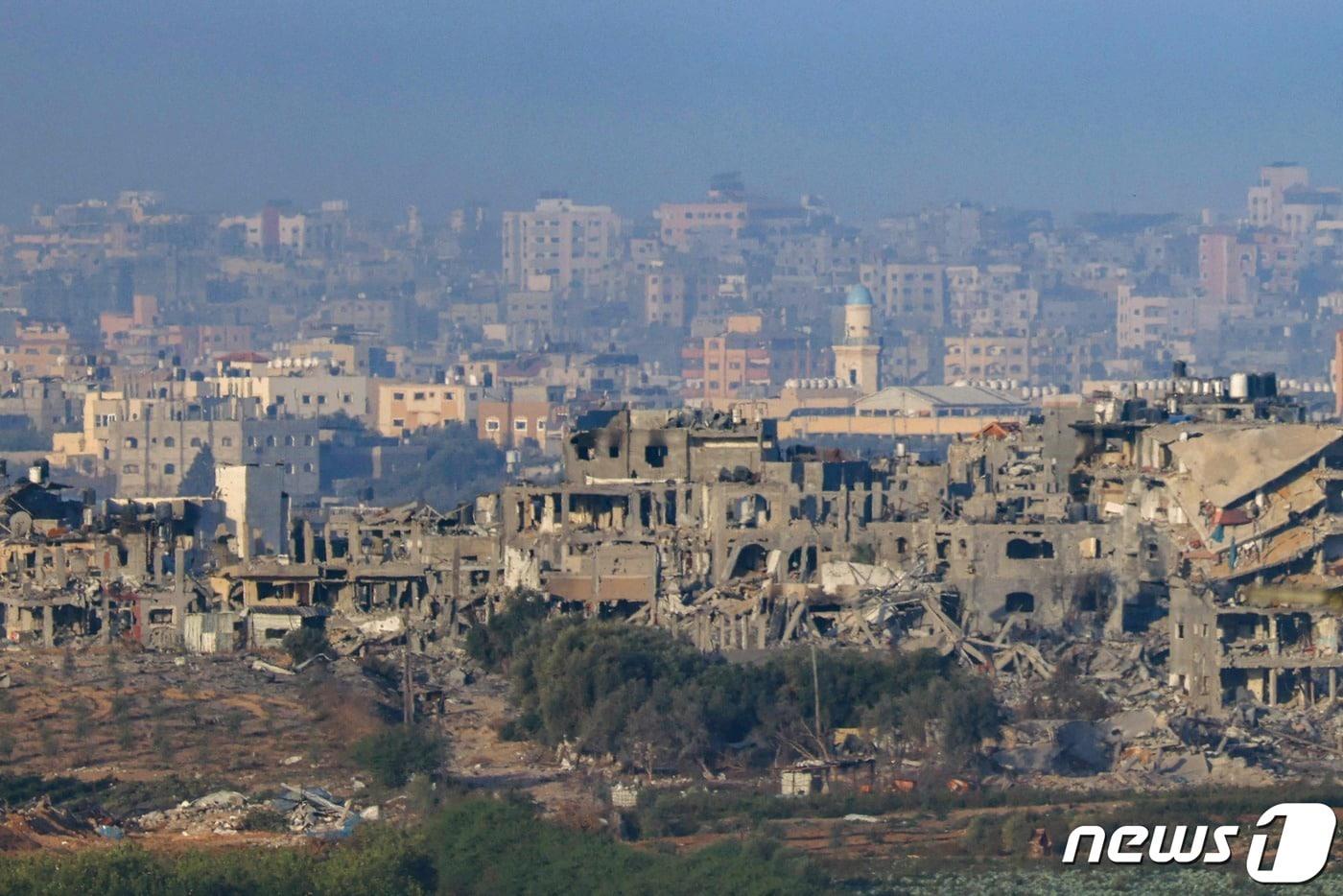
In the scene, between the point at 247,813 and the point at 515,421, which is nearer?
the point at 247,813

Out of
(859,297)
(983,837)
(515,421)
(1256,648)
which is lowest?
(983,837)

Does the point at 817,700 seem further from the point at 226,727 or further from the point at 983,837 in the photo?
the point at 226,727

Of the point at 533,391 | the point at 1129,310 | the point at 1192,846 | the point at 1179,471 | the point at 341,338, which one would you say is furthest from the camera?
the point at 1129,310

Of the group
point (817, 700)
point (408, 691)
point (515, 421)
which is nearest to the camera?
point (817, 700)

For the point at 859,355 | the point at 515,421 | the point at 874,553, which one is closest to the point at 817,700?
the point at 874,553

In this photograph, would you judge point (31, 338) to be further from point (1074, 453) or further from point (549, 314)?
point (1074, 453)

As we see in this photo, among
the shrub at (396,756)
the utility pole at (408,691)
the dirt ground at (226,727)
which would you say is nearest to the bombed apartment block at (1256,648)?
the dirt ground at (226,727)

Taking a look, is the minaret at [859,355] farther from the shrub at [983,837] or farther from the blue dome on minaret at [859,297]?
the shrub at [983,837]

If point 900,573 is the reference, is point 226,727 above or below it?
below

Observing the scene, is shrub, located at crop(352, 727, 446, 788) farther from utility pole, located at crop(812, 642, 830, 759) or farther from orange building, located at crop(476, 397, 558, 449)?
orange building, located at crop(476, 397, 558, 449)

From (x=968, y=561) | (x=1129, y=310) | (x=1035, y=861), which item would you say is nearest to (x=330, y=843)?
(x=1035, y=861)
